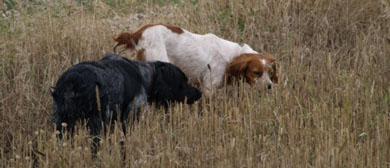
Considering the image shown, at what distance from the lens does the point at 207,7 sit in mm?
6973

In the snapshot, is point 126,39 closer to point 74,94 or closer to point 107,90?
point 107,90

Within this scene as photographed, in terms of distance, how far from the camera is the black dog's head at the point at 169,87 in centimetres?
470

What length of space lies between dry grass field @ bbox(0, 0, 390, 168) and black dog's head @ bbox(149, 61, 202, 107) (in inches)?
4.1

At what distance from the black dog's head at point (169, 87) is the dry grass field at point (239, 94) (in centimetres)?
11

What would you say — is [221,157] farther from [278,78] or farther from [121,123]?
[278,78]

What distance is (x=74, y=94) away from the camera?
3.86m

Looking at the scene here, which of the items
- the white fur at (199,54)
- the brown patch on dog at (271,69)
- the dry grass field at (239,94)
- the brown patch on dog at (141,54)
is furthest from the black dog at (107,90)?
the brown patch on dog at (271,69)

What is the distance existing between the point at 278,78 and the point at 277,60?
74 cm

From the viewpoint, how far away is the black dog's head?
4703 millimetres

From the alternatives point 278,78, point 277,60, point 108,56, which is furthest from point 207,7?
point 108,56

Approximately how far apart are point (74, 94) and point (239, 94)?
1853 mm

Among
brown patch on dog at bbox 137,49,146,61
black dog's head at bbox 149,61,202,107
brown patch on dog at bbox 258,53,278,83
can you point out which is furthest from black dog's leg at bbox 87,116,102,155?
brown patch on dog at bbox 258,53,278,83

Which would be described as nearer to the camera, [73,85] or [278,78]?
[73,85]

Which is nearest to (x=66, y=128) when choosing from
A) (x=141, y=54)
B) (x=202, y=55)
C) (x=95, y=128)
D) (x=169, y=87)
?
(x=95, y=128)
